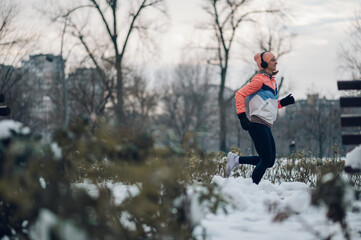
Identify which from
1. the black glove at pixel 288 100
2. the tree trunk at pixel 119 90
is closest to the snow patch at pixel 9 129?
the black glove at pixel 288 100

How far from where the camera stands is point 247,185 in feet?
19.1

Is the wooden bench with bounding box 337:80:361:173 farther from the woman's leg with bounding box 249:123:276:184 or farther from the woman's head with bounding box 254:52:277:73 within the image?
the woman's head with bounding box 254:52:277:73

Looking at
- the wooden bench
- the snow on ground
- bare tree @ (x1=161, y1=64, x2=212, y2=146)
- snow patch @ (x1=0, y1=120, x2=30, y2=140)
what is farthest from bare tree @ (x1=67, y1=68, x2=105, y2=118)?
snow patch @ (x1=0, y1=120, x2=30, y2=140)

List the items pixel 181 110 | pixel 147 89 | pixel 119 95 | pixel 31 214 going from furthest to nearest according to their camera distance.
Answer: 1. pixel 181 110
2. pixel 147 89
3. pixel 119 95
4. pixel 31 214

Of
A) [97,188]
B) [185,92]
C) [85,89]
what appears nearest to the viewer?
[97,188]

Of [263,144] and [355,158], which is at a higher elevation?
[355,158]

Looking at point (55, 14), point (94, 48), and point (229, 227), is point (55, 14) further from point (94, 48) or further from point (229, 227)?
point (229, 227)

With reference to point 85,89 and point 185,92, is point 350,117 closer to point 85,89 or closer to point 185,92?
point 85,89

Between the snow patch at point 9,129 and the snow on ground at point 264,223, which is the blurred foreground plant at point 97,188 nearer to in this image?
the snow patch at point 9,129

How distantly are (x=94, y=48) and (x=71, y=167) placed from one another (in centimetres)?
2336

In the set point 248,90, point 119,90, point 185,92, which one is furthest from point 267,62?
point 185,92

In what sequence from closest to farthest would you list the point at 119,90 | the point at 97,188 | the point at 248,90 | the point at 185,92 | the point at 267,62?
the point at 97,188 < the point at 248,90 < the point at 267,62 < the point at 119,90 < the point at 185,92

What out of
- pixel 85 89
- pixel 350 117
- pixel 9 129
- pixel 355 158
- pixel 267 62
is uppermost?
pixel 267 62

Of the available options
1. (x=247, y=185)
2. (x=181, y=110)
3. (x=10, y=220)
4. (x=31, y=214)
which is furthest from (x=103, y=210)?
(x=181, y=110)
